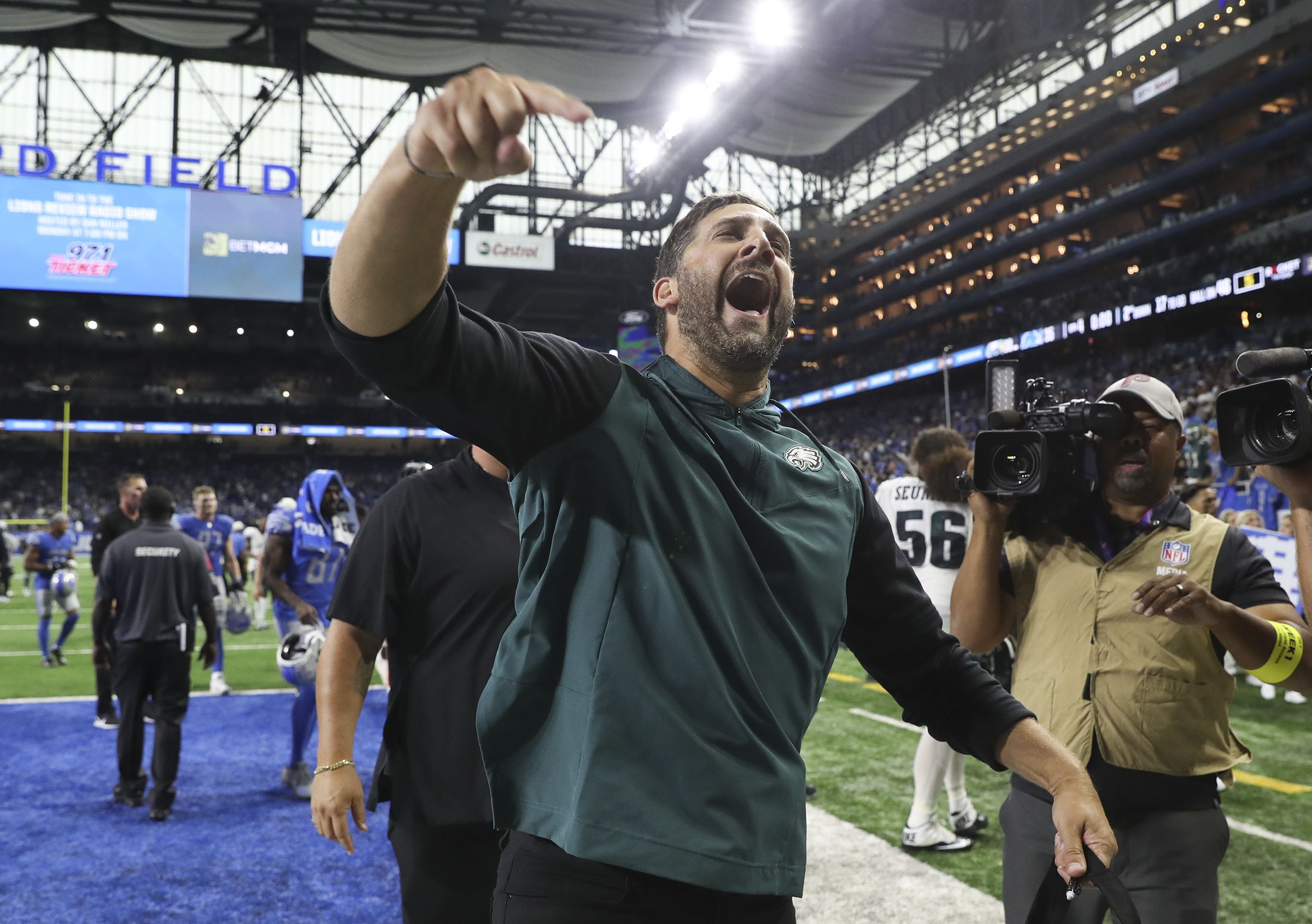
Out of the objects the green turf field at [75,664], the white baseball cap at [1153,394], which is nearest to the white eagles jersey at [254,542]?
the green turf field at [75,664]

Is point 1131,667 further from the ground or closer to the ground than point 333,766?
further from the ground

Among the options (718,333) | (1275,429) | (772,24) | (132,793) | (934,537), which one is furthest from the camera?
(772,24)

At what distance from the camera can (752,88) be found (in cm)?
2539

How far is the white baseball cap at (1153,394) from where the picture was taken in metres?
2.76

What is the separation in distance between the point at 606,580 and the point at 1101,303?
3317 centimetres

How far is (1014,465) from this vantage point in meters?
2.78

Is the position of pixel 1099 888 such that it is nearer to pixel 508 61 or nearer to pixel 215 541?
pixel 215 541

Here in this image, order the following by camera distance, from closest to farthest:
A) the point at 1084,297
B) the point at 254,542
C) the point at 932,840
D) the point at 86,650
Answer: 1. the point at 932,840
2. the point at 86,650
3. the point at 254,542
4. the point at 1084,297

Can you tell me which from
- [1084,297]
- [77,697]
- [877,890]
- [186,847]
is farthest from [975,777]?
[1084,297]

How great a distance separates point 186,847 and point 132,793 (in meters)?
1.06

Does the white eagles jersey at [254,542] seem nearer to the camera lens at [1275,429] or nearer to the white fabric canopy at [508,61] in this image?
the white fabric canopy at [508,61]

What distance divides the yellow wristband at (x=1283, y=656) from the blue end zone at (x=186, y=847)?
369cm

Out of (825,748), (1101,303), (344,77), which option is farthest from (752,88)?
(825,748)

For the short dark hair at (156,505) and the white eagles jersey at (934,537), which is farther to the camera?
the short dark hair at (156,505)
